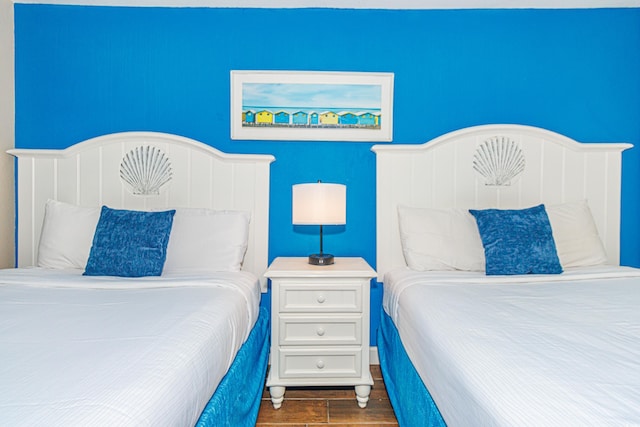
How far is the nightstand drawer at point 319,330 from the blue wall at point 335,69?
1.89 ft

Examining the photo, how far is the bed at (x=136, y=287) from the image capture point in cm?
78

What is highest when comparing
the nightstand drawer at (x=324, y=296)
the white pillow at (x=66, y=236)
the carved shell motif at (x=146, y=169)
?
the carved shell motif at (x=146, y=169)

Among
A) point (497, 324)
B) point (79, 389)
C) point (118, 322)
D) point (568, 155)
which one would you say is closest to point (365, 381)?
point (497, 324)

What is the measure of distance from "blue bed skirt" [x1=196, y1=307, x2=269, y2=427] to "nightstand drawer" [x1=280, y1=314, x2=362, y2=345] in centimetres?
16

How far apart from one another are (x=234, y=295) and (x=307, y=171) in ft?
3.52

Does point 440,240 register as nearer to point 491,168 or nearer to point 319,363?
point 491,168

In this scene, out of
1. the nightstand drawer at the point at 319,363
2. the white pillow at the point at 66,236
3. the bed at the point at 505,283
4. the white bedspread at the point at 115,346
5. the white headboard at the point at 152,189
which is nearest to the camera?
the white bedspread at the point at 115,346

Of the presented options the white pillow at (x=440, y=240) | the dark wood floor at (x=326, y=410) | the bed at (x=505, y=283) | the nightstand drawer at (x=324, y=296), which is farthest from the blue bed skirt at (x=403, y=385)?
the white pillow at (x=440, y=240)

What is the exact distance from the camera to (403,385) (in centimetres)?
157

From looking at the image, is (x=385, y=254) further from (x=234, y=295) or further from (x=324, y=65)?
(x=324, y=65)

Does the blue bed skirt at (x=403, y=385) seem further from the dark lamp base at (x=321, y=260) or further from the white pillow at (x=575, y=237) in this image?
the white pillow at (x=575, y=237)

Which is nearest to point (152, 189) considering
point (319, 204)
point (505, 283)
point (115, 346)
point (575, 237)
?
point (319, 204)

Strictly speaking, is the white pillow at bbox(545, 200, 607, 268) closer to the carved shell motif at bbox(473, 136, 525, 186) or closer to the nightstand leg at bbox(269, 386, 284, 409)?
the carved shell motif at bbox(473, 136, 525, 186)

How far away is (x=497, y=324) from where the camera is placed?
1.16 meters
